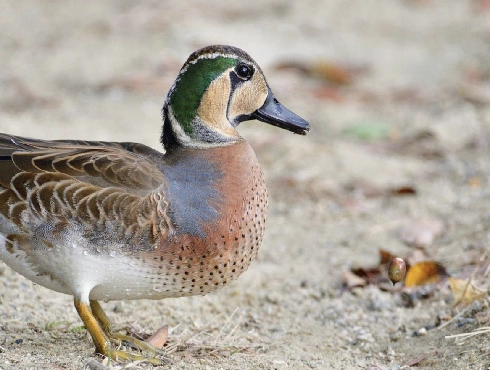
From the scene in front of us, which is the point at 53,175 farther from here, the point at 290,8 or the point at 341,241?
the point at 290,8

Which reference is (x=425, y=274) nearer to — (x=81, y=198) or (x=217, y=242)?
(x=217, y=242)

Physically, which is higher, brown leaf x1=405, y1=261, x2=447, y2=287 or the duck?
the duck

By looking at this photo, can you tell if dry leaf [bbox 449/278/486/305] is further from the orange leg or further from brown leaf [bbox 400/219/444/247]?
the orange leg

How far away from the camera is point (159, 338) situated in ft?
11.2

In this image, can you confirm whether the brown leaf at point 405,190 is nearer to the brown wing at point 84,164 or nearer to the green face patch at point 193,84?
the green face patch at point 193,84

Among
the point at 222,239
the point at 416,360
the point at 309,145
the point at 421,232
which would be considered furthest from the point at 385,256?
the point at 309,145

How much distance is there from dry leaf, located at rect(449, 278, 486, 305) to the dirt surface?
0.14 feet

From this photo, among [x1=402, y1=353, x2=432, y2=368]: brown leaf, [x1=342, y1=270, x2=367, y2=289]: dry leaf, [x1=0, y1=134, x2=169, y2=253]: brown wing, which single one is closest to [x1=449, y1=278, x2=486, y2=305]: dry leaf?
[x1=402, y1=353, x2=432, y2=368]: brown leaf

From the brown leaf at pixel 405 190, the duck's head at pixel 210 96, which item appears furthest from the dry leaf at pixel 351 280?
the brown leaf at pixel 405 190

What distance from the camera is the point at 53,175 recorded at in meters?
3.25

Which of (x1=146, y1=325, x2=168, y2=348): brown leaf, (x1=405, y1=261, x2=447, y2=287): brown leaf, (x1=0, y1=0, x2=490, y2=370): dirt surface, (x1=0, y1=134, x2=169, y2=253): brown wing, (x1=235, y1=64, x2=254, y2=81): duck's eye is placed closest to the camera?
(x1=0, y1=134, x2=169, y2=253): brown wing

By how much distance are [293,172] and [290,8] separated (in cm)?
422

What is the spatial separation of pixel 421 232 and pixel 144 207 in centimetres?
242

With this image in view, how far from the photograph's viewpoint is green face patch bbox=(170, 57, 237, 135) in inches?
136
